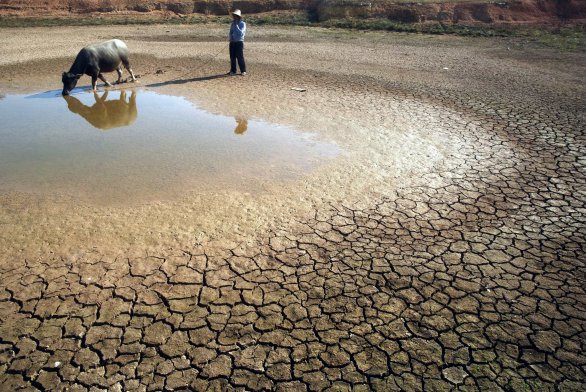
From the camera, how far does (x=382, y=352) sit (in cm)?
328

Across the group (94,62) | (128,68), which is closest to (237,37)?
(128,68)

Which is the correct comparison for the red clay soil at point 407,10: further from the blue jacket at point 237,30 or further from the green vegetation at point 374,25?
the blue jacket at point 237,30

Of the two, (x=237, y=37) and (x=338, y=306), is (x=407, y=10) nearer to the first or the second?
(x=237, y=37)

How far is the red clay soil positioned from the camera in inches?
866

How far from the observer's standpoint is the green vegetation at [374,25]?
17.8 meters

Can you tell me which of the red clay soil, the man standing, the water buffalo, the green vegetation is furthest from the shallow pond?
the red clay soil

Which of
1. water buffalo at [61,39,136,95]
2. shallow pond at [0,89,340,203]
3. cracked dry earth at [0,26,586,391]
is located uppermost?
water buffalo at [61,39,136,95]

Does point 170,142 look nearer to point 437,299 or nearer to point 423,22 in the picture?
point 437,299

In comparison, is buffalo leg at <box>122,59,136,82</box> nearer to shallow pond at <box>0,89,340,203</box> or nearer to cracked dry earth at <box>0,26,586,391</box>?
shallow pond at <box>0,89,340,203</box>

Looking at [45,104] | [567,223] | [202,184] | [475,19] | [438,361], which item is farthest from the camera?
[475,19]

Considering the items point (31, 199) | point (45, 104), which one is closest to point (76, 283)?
point (31, 199)

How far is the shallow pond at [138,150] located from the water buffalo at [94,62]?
2.55 ft

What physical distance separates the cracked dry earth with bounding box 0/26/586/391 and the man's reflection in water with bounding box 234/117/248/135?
132 inches

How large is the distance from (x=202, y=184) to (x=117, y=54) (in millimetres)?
7137
